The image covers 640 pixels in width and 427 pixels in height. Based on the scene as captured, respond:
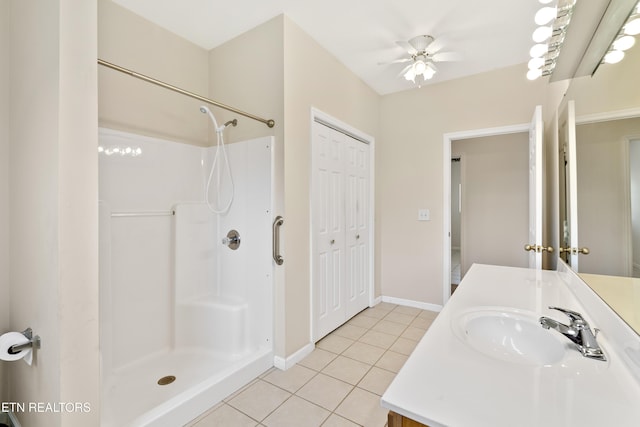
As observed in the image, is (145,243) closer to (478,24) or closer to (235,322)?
(235,322)

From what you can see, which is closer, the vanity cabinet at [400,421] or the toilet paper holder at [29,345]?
the vanity cabinet at [400,421]

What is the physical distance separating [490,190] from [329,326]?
8.84 feet

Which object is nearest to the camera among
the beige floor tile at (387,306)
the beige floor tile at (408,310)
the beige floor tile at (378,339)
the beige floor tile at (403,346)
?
the beige floor tile at (403,346)

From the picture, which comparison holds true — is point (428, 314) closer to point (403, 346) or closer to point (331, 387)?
point (403, 346)

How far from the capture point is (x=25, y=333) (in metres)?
1.20

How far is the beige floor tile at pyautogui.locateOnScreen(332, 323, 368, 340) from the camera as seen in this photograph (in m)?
2.63

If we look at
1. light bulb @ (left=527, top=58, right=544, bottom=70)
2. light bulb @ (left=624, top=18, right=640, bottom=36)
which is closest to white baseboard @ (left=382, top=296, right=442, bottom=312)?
light bulb @ (left=527, top=58, right=544, bottom=70)

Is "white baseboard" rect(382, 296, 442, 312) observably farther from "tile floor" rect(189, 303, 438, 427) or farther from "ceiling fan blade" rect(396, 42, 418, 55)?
"ceiling fan blade" rect(396, 42, 418, 55)

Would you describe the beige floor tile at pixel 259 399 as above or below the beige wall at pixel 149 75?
below

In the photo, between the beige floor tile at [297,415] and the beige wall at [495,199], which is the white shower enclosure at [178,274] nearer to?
the beige floor tile at [297,415]

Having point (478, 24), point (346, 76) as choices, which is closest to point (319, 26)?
point (346, 76)

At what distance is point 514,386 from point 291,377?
1609 millimetres

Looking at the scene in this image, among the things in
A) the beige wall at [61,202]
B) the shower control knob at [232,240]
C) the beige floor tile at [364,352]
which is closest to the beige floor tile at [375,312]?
the beige floor tile at [364,352]

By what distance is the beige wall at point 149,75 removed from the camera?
1.88 meters
